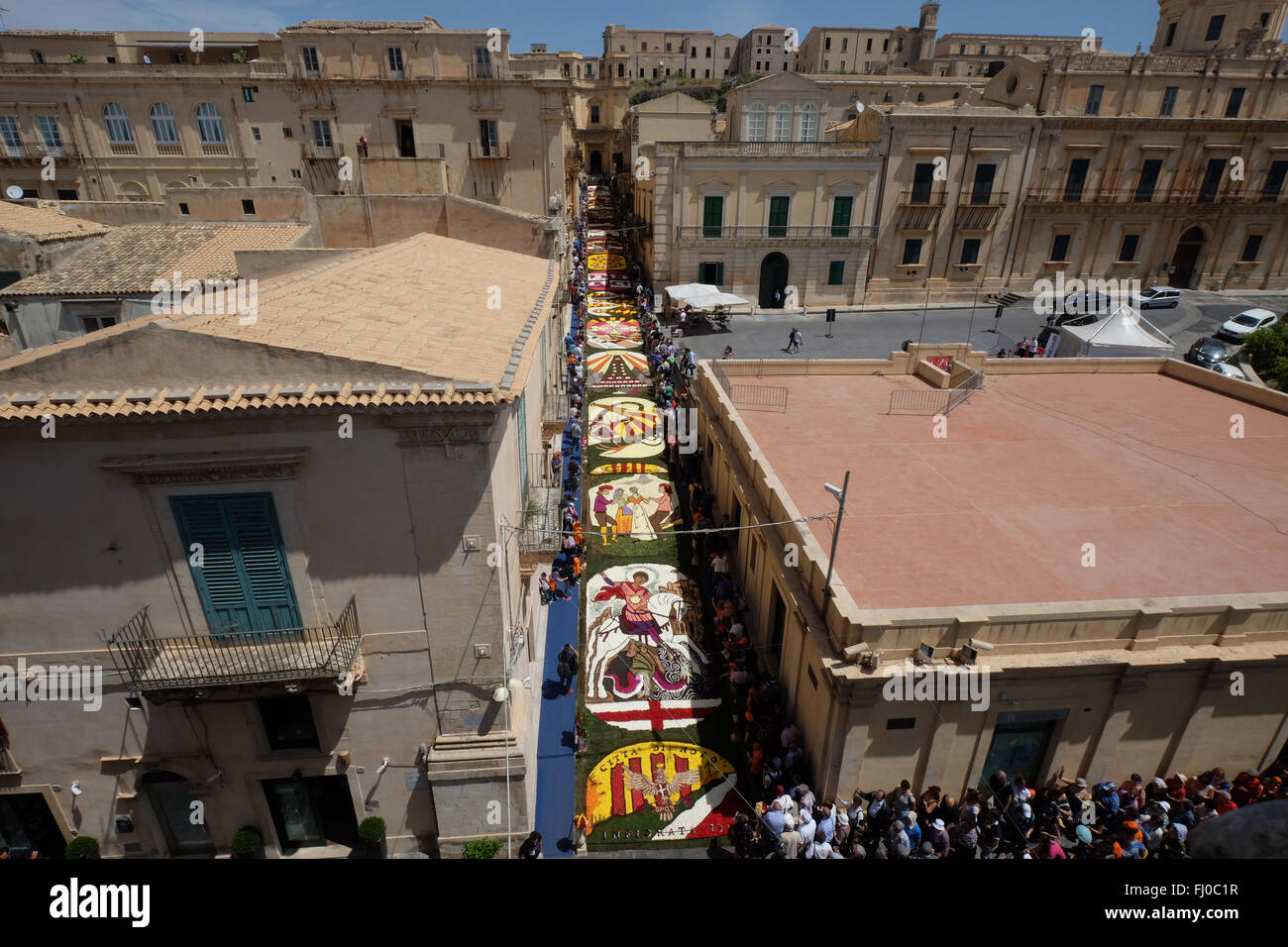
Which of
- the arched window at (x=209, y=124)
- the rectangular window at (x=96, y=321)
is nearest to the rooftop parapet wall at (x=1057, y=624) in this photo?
the rectangular window at (x=96, y=321)

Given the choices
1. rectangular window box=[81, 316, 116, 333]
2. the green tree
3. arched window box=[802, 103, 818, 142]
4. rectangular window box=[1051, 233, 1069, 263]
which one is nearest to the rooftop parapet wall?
the green tree

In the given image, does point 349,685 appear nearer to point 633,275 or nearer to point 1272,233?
point 633,275

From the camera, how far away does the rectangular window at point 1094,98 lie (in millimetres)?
41469

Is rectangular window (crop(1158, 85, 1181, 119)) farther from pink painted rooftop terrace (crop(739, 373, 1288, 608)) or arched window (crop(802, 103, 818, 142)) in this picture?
pink painted rooftop terrace (crop(739, 373, 1288, 608))

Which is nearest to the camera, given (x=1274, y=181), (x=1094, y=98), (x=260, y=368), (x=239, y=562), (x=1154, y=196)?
(x=260, y=368)

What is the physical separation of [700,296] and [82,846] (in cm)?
3419

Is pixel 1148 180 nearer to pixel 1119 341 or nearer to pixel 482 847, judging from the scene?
pixel 1119 341

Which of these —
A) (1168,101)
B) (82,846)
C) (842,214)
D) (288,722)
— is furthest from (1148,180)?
(82,846)

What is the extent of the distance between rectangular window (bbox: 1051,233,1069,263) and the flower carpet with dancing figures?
110ft

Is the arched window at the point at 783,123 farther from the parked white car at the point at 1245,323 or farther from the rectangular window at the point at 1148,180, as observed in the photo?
the parked white car at the point at 1245,323

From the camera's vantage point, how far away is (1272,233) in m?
46.8

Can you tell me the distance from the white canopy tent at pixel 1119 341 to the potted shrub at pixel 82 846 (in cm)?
3603

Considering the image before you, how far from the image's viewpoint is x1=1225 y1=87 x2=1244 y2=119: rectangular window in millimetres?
42531

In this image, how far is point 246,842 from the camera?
11.9 meters
